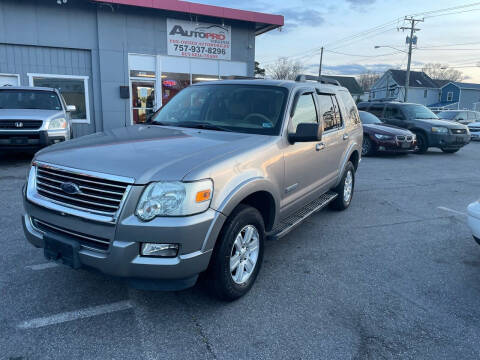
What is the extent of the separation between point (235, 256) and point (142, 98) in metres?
13.5

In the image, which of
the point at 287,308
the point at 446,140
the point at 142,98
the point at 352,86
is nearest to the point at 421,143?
the point at 446,140

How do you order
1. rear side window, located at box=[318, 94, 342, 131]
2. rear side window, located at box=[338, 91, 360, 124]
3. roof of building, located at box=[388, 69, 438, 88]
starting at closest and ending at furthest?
rear side window, located at box=[318, 94, 342, 131], rear side window, located at box=[338, 91, 360, 124], roof of building, located at box=[388, 69, 438, 88]

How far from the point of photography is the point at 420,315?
9.89 feet

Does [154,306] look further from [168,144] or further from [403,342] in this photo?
[403,342]

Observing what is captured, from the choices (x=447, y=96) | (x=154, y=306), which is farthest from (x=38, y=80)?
(x=447, y=96)

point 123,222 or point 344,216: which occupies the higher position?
point 123,222

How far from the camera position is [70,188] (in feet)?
8.71

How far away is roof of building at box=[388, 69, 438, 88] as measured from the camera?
57.9m

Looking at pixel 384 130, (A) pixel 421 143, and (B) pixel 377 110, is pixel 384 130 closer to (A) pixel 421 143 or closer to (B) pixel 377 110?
(A) pixel 421 143

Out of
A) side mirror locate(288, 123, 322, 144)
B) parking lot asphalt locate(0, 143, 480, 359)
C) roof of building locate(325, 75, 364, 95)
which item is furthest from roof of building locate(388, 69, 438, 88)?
side mirror locate(288, 123, 322, 144)

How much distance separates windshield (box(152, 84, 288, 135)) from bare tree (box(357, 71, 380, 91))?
9229cm

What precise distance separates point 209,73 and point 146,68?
9.01 feet

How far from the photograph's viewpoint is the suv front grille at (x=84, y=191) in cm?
251

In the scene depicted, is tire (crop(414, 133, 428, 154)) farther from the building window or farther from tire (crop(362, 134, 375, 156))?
the building window
